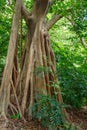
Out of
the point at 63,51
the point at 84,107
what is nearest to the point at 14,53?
the point at 63,51

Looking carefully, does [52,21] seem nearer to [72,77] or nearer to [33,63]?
[72,77]

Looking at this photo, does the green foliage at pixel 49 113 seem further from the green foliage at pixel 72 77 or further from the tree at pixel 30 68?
Answer: the green foliage at pixel 72 77

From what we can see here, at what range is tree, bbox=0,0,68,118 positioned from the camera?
6.34 meters

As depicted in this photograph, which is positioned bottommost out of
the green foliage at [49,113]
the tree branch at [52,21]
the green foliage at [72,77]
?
the green foliage at [49,113]

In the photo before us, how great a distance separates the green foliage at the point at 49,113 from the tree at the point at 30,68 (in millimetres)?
440

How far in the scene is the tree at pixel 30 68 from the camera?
6336mm

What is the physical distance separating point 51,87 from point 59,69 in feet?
4.02

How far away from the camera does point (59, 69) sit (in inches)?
316

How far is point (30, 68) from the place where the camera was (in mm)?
6648

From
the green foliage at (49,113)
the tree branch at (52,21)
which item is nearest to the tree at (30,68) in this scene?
the green foliage at (49,113)

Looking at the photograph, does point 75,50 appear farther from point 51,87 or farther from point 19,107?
point 19,107

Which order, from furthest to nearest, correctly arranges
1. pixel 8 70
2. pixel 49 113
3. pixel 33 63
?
pixel 33 63
pixel 8 70
pixel 49 113

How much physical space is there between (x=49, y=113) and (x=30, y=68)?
1364 millimetres

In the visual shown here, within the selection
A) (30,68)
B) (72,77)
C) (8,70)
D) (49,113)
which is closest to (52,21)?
(72,77)
